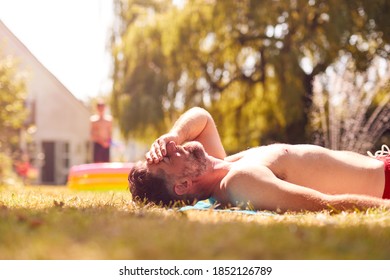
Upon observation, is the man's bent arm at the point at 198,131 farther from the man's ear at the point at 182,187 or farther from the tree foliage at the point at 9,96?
the tree foliage at the point at 9,96

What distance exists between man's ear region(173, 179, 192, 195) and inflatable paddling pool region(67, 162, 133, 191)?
3.87 metres

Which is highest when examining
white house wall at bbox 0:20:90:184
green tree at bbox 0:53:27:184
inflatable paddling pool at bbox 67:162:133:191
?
green tree at bbox 0:53:27:184

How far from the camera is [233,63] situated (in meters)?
15.0

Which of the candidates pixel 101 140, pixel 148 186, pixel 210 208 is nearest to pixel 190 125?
pixel 148 186

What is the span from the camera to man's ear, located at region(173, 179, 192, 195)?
3.45m

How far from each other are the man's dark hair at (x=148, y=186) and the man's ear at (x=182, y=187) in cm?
6

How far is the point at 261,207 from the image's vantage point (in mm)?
3203

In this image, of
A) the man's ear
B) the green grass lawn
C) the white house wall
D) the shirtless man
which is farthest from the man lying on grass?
the white house wall

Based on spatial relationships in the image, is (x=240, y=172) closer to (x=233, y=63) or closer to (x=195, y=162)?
(x=195, y=162)

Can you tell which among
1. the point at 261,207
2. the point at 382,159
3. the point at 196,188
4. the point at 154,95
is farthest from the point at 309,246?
the point at 154,95

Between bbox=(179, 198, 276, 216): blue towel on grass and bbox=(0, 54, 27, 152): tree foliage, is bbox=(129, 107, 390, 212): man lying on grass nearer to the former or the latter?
bbox=(179, 198, 276, 216): blue towel on grass

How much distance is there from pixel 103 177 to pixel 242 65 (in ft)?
27.1
